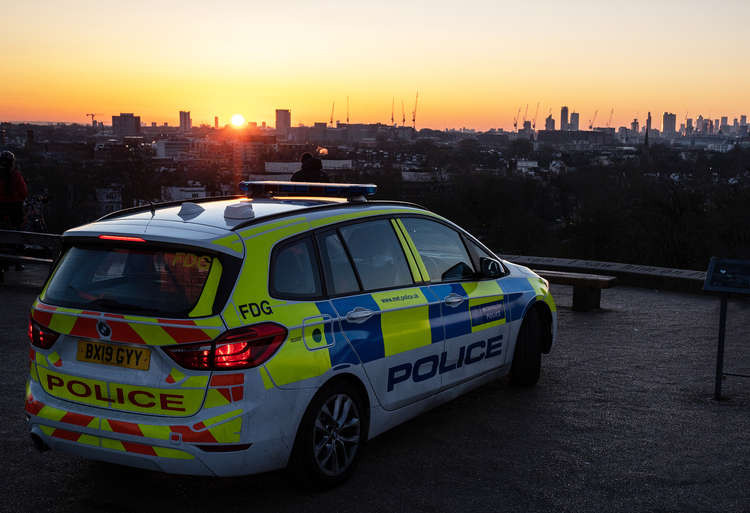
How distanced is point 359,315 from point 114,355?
1.35m

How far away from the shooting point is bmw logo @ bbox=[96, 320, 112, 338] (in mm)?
4306

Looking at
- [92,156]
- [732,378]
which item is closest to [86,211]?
[92,156]

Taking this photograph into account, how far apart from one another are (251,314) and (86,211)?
2871cm

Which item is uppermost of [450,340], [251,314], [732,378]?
[251,314]

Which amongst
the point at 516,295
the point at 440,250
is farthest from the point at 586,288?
the point at 440,250

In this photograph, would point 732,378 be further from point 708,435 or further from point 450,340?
point 450,340

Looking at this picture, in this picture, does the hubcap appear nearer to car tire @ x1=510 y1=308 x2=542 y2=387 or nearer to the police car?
the police car

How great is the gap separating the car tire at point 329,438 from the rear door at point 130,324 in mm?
616

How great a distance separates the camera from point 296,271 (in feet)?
15.5

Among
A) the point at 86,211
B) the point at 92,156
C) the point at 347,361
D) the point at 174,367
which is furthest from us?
the point at 92,156

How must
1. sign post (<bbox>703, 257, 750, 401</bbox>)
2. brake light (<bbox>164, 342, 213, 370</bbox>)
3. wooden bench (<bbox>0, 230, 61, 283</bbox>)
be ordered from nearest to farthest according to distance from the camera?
brake light (<bbox>164, 342, 213, 370</bbox>)
sign post (<bbox>703, 257, 750, 401</bbox>)
wooden bench (<bbox>0, 230, 61, 283</bbox>)

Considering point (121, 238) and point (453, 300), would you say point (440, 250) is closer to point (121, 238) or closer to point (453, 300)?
point (453, 300)

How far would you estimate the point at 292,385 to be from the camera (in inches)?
174

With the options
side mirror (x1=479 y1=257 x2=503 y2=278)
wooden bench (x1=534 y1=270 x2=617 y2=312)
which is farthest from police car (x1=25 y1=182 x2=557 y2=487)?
wooden bench (x1=534 y1=270 x2=617 y2=312)
